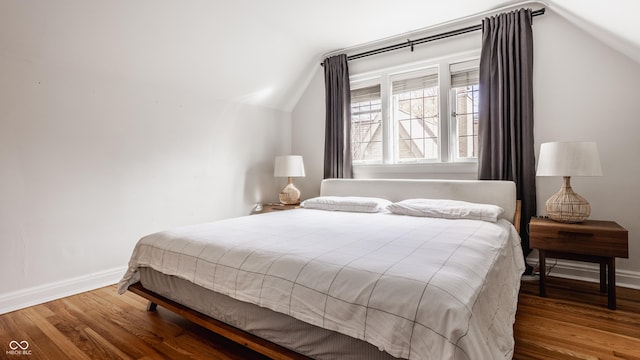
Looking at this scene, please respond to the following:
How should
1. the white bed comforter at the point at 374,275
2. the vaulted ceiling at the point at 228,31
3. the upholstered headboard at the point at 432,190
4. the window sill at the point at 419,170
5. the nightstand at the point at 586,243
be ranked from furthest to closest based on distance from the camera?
the window sill at the point at 419,170 → the upholstered headboard at the point at 432,190 → the vaulted ceiling at the point at 228,31 → the nightstand at the point at 586,243 → the white bed comforter at the point at 374,275

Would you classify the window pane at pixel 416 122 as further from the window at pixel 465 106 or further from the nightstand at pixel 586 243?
the nightstand at pixel 586 243

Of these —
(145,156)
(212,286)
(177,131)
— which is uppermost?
(177,131)

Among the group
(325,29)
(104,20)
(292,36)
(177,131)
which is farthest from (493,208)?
(104,20)

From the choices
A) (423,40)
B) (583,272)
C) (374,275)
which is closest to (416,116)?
(423,40)

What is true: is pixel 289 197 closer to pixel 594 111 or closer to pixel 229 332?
pixel 229 332

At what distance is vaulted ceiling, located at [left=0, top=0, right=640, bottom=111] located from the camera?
7.81ft

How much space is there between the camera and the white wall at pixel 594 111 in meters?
2.68

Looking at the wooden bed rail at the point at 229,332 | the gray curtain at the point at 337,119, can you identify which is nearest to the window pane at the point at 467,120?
the gray curtain at the point at 337,119

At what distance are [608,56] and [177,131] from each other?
4053mm

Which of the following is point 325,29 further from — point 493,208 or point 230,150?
point 493,208

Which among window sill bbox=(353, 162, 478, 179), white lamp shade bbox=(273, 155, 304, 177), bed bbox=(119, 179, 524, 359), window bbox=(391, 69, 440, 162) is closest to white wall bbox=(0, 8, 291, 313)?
white lamp shade bbox=(273, 155, 304, 177)

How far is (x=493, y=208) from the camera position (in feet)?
8.75

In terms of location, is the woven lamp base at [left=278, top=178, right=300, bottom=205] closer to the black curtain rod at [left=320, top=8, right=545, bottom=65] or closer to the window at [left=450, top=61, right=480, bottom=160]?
the black curtain rod at [left=320, top=8, right=545, bottom=65]

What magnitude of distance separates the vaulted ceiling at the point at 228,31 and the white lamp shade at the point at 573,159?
845mm
